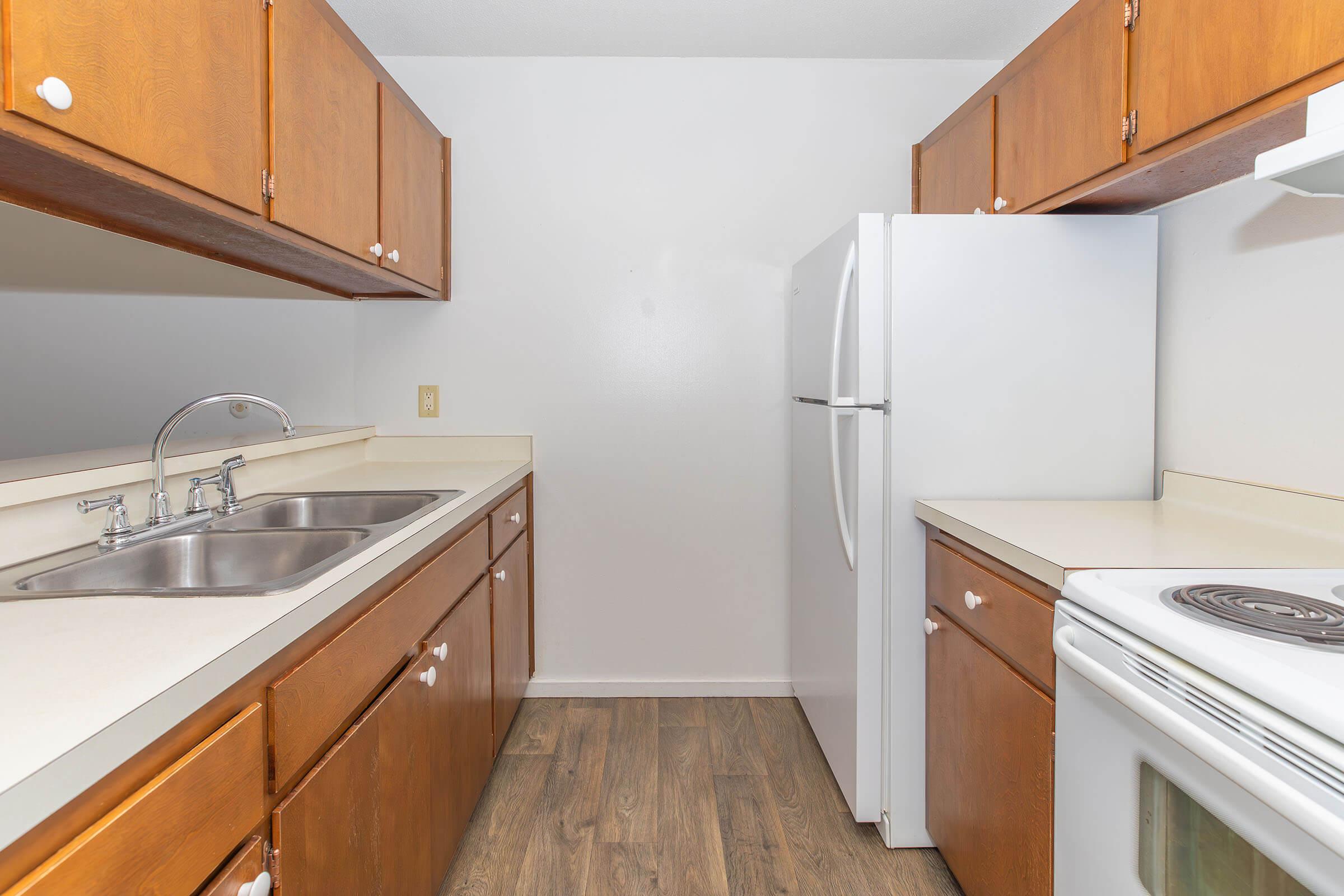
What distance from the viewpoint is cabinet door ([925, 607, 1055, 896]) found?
1235mm

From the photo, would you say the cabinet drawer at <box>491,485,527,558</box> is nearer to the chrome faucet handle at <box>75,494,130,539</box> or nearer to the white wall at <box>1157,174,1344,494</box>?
the chrome faucet handle at <box>75,494,130,539</box>

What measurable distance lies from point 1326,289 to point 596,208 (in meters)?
2.07

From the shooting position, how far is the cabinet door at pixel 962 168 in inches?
79.7

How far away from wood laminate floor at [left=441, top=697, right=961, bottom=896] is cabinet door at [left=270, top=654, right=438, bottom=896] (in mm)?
419

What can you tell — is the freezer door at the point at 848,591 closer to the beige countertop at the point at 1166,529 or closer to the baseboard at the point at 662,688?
the beige countertop at the point at 1166,529

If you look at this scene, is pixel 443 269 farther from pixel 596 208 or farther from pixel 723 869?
pixel 723 869

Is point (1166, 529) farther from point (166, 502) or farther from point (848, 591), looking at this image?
point (166, 502)

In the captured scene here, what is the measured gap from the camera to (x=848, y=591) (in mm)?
1871

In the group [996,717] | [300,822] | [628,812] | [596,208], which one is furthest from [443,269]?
[996,717]

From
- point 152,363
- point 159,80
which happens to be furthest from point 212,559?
point 152,363

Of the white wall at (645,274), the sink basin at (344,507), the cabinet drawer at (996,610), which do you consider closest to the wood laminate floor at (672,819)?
the white wall at (645,274)

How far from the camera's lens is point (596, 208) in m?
2.66

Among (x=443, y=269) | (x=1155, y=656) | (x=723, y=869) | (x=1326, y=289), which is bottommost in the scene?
(x=723, y=869)

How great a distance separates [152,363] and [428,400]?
0.89m
